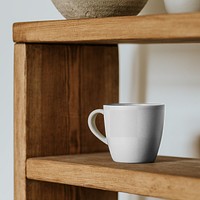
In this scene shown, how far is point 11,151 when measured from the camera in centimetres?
146

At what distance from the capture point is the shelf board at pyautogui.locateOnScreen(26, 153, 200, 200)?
88 cm

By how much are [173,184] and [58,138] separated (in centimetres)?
27

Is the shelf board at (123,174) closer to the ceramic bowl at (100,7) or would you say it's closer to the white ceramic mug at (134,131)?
the white ceramic mug at (134,131)

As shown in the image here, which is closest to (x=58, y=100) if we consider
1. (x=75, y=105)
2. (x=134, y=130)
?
(x=75, y=105)

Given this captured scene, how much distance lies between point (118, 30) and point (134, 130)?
14 centimetres

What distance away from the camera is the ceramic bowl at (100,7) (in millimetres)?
993

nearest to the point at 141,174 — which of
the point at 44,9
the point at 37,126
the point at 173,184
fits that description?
the point at 173,184

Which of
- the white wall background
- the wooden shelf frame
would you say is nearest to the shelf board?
the wooden shelf frame

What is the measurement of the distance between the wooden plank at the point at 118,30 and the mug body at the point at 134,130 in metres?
0.10

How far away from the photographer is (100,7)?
3.26 feet

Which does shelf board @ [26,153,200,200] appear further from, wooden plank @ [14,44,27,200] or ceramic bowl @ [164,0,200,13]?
ceramic bowl @ [164,0,200,13]

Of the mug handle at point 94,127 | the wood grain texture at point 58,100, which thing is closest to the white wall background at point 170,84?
the wood grain texture at point 58,100

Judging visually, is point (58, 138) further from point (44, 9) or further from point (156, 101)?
point (44, 9)

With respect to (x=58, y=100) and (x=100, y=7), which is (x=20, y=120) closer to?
(x=58, y=100)
